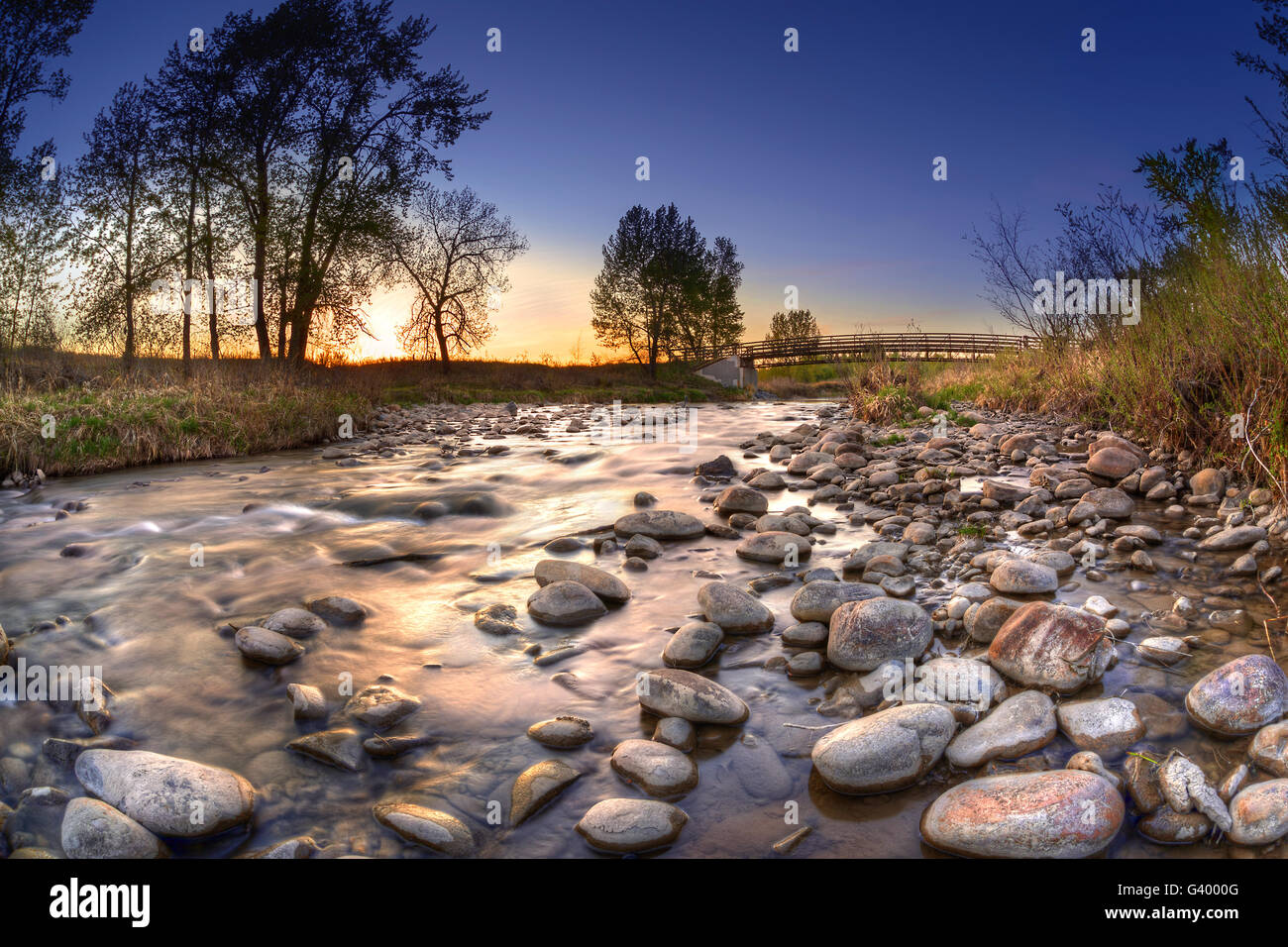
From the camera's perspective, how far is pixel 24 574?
5.36m

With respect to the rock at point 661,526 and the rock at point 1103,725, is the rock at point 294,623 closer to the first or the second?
the rock at point 661,526

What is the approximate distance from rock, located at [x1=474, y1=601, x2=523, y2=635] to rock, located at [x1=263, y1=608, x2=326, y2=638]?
931 millimetres

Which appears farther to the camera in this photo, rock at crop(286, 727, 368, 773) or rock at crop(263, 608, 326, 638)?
rock at crop(263, 608, 326, 638)

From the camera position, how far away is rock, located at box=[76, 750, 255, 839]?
2396 mm

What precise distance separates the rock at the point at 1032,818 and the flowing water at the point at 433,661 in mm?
107

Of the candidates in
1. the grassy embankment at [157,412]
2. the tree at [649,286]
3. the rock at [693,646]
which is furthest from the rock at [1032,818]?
the tree at [649,286]

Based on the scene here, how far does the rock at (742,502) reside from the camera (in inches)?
261

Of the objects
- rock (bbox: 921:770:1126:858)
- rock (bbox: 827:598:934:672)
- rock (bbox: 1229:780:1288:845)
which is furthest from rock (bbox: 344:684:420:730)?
rock (bbox: 1229:780:1288:845)

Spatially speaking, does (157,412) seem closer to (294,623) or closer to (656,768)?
(294,623)

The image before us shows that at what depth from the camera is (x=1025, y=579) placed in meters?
3.99

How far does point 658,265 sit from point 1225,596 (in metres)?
41.4

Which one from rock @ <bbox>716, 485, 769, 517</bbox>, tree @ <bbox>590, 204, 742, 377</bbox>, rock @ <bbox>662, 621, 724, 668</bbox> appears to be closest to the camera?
rock @ <bbox>662, 621, 724, 668</bbox>

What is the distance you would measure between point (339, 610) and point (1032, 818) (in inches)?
151

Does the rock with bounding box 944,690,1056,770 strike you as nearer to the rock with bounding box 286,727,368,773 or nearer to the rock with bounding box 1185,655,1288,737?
the rock with bounding box 1185,655,1288,737
